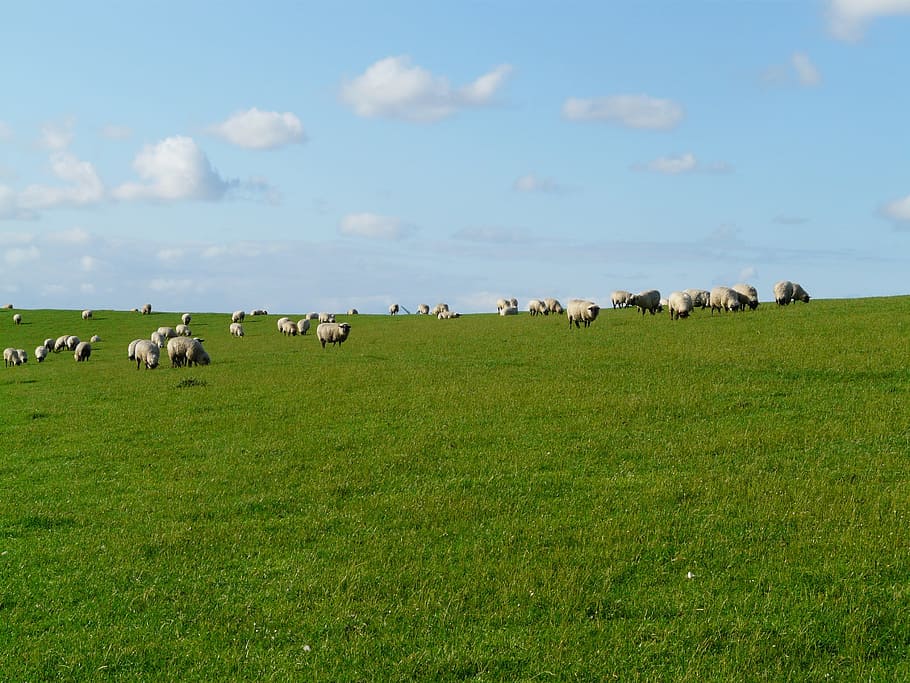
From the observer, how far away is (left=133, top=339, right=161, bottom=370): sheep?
41.1 metres

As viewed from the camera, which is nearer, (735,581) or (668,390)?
(735,581)

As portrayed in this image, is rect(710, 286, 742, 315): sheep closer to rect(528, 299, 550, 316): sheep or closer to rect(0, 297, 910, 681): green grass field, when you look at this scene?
rect(0, 297, 910, 681): green grass field

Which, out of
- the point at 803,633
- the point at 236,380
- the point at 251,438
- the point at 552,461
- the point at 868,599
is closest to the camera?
the point at 803,633

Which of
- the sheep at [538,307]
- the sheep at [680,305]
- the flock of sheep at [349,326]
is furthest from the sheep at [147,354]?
the sheep at [538,307]

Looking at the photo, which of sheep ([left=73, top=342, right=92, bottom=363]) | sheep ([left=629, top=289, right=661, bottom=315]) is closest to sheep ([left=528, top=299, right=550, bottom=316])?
sheep ([left=629, top=289, right=661, bottom=315])

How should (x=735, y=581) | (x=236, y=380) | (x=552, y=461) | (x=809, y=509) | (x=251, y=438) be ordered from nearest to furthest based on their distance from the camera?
(x=735, y=581) < (x=809, y=509) < (x=552, y=461) < (x=251, y=438) < (x=236, y=380)

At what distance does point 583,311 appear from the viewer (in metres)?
49.7

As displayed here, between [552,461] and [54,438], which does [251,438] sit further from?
[552,461]

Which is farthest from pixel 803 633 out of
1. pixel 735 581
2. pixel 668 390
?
pixel 668 390

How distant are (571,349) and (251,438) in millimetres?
19293

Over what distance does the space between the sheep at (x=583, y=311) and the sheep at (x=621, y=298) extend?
46.2 ft

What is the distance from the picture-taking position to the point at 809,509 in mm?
13758

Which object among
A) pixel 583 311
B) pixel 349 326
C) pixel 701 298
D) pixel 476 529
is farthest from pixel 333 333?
pixel 476 529

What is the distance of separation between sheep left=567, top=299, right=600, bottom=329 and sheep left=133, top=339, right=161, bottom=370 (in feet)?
86.3
